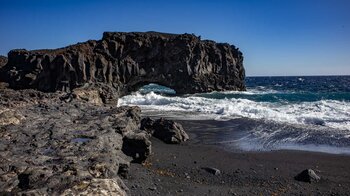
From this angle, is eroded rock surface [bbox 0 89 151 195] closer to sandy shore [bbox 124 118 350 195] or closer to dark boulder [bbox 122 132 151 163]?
dark boulder [bbox 122 132 151 163]

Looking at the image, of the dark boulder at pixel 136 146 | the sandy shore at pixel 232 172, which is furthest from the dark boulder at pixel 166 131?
the dark boulder at pixel 136 146

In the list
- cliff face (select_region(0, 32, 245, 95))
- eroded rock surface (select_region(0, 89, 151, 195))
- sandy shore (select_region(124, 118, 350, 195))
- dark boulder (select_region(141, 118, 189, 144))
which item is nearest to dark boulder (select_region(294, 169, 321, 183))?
sandy shore (select_region(124, 118, 350, 195))

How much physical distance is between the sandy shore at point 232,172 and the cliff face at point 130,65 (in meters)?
30.3

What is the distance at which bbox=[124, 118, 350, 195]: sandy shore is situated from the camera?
8.64 metres

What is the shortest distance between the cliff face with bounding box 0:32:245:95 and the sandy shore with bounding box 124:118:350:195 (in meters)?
30.3

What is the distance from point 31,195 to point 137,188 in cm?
395

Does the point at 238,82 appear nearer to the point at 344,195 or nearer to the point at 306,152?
the point at 306,152

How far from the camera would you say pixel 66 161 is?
6.00 meters

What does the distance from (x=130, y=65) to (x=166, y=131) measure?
112 ft

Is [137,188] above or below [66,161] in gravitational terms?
below

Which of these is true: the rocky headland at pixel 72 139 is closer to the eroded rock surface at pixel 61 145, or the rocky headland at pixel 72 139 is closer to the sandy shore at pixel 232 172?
the eroded rock surface at pixel 61 145

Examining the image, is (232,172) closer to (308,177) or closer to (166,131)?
(308,177)

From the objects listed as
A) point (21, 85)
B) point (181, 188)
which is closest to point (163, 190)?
point (181, 188)

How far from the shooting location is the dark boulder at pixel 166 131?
14.2 m
